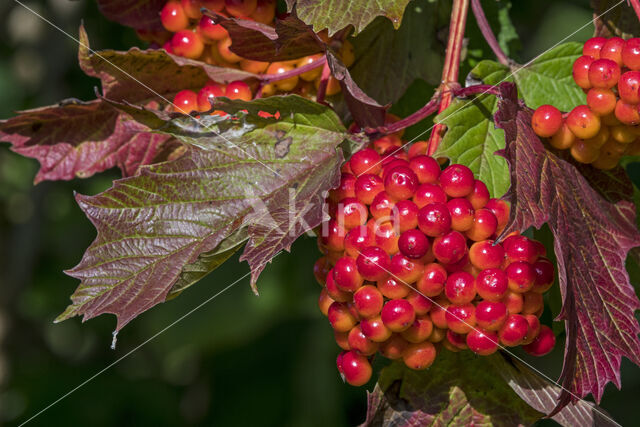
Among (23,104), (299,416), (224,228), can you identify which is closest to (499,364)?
(224,228)

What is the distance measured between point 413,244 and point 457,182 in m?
0.09

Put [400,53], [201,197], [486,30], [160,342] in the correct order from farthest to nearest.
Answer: [160,342], [400,53], [486,30], [201,197]

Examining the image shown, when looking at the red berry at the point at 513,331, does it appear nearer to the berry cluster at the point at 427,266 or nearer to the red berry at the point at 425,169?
the berry cluster at the point at 427,266

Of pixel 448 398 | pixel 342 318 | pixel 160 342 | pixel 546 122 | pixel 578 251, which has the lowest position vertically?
pixel 160 342

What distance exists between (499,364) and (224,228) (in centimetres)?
37

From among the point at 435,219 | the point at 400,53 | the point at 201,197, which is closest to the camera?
the point at 435,219

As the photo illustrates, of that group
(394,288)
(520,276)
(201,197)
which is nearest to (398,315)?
(394,288)

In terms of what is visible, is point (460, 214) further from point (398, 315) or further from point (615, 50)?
point (615, 50)

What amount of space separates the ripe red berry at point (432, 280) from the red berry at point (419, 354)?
68 millimetres

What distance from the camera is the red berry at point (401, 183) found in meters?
0.76

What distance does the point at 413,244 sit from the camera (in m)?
0.74

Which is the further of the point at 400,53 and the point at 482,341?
the point at 400,53

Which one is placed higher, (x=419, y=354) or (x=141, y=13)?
(x=141, y=13)

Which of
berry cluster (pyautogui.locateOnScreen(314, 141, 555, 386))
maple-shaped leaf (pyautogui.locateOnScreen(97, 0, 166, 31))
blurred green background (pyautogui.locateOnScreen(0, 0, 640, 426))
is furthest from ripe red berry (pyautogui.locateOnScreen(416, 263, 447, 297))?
blurred green background (pyautogui.locateOnScreen(0, 0, 640, 426))
